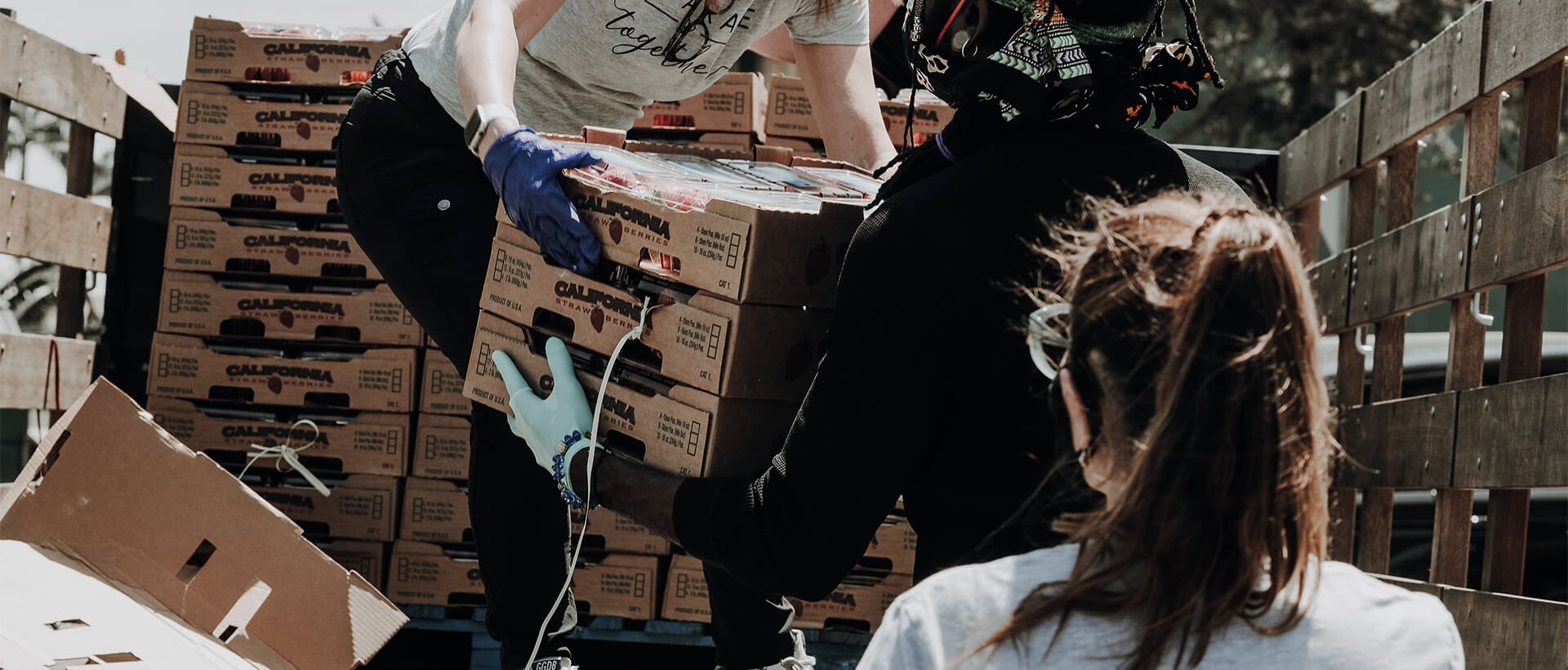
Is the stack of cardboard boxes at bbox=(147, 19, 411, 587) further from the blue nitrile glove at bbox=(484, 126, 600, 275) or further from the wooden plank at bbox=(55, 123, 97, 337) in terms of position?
the blue nitrile glove at bbox=(484, 126, 600, 275)

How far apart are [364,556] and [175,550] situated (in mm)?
1263

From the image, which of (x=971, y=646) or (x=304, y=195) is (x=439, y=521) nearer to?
(x=304, y=195)

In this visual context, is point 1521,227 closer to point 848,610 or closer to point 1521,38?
point 1521,38

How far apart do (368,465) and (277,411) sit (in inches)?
14.2

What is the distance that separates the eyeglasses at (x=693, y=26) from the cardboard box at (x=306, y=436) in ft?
6.22

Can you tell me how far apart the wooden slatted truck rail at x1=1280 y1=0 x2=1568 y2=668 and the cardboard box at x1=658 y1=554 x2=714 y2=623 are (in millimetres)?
1647

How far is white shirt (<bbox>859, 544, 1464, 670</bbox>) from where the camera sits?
3.92 feet

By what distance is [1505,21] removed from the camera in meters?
2.75

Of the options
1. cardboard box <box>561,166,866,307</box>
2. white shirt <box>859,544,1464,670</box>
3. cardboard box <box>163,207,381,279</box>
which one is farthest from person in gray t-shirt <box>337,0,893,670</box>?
white shirt <box>859,544,1464,670</box>

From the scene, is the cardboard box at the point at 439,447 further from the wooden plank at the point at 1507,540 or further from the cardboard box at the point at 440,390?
the wooden plank at the point at 1507,540

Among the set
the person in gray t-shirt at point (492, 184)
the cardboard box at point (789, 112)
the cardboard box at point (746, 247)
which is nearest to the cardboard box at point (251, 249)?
the cardboard box at point (789, 112)

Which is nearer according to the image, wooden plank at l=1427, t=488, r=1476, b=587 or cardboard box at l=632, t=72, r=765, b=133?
wooden plank at l=1427, t=488, r=1476, b=587

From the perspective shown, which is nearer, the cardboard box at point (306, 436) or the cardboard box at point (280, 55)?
the cardboard box at point (306, 436)

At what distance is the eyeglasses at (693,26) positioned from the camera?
2738 mm
